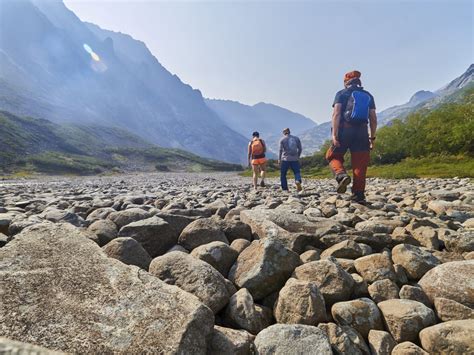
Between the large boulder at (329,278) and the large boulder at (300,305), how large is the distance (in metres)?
0.22

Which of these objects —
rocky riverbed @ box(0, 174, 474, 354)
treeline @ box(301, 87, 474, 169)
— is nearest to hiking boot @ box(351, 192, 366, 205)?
rocky riverbed @ box(0, 174, 474, 354)

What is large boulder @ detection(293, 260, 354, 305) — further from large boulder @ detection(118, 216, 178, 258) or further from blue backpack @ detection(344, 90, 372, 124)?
blue backpack @ detection(344, 90, 372, 124)

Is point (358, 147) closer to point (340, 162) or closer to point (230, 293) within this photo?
point (340, 162)

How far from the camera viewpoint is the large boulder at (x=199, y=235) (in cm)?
397

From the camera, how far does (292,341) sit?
7.18ft

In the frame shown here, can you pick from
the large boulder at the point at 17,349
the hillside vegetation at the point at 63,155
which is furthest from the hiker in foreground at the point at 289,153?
the hillside vegetation at the point at 63,155

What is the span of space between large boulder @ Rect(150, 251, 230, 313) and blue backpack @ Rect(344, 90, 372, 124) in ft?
18.2

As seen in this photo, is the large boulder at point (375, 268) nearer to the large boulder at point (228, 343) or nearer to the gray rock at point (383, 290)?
the gray rock at point (383, 290)

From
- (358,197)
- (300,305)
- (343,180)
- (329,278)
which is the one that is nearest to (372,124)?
(343,180)

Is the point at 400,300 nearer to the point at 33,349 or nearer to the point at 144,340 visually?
the point at 144,340

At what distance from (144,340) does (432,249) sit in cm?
346

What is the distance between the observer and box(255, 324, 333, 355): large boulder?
214 centimetres

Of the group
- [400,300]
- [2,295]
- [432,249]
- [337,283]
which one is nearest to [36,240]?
[2,295]

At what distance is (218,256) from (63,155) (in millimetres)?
123767
